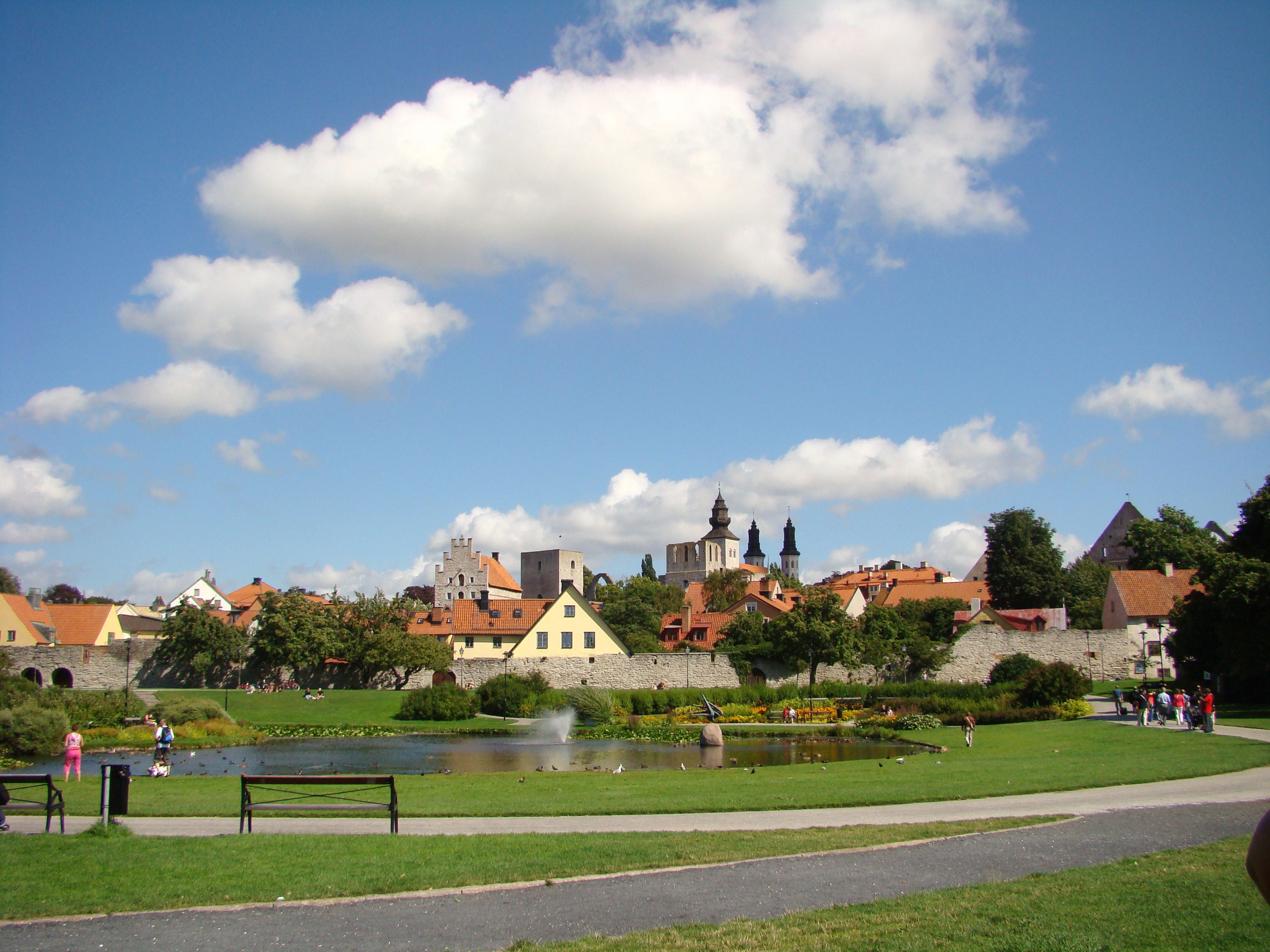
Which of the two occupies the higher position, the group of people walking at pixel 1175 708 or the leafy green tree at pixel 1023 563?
the leafy green tree at pixel 1023 563

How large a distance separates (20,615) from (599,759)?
1939 inches

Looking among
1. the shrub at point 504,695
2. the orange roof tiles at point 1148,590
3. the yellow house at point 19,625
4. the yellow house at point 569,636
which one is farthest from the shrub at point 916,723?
the yellow house at point 19,625

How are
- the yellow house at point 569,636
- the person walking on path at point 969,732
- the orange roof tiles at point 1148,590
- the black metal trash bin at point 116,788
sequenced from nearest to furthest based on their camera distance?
1. the black metal trash bin at point 116,788
2. the person walking on path at point 969,732
3. the yellow house at point 569,636
4. the orange roof tiles at point 1148,590

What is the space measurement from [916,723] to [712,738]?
9001 millimetres

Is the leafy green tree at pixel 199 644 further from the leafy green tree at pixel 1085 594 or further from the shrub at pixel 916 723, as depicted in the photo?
the leafy green tree at pixel 1085 594

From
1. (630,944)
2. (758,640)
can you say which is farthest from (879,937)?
(758,640)

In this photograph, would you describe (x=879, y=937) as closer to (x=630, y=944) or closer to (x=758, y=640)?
(x=630, y=944)

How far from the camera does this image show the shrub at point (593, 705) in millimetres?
39625

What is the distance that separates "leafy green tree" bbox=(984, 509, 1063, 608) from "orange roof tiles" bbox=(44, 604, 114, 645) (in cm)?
6574

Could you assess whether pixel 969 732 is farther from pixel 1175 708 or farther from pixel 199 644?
pixel 199 644

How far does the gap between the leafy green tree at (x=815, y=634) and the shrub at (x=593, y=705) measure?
10.8 m

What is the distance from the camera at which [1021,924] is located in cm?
678

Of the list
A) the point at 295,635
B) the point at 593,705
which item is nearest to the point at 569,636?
the point at 593,705

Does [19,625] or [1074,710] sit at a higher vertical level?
[19,625]
